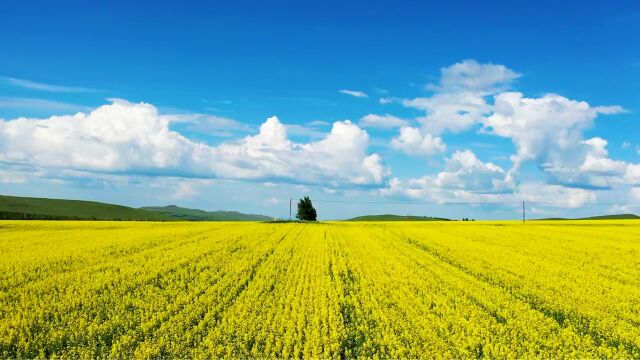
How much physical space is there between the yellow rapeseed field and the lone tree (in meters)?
106

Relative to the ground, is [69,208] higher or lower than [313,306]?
higher

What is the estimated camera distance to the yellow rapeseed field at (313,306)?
12102 millimetres

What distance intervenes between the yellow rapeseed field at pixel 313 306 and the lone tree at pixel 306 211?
10639 cm

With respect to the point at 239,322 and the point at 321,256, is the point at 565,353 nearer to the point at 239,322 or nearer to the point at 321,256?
the point at 239,322

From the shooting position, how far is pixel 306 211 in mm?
135875

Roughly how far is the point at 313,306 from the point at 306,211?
12031 cm

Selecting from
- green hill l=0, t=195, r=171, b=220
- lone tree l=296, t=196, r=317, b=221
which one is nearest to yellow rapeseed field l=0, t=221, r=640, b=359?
lone tree l=296, t=196, r=317, b=221

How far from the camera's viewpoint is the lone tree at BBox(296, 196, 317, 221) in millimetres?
135375

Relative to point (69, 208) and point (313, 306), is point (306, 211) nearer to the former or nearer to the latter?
point (69, 208)

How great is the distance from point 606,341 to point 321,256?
17966 mm

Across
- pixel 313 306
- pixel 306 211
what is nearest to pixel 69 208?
pixel 306 211

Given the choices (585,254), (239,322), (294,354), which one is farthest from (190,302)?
(585,254)

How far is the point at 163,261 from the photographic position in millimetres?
25766

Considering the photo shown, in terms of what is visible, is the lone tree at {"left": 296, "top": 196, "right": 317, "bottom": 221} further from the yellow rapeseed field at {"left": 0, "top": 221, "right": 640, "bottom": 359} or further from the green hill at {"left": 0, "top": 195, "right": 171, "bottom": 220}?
the yellow rapeseed field at {"left": 0, "top": 221, "right": 640, "bottom": 359}
